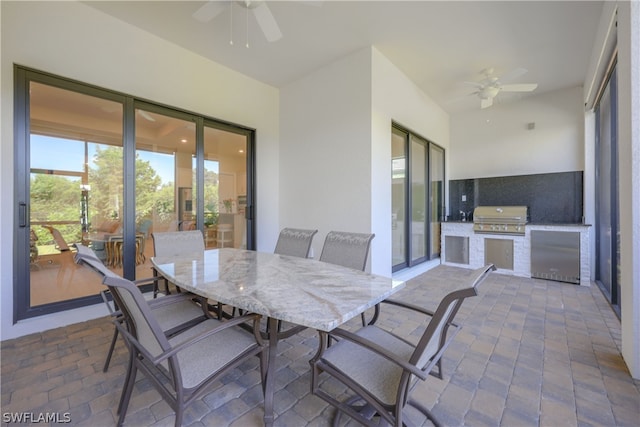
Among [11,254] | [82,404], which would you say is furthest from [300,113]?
[82,404]

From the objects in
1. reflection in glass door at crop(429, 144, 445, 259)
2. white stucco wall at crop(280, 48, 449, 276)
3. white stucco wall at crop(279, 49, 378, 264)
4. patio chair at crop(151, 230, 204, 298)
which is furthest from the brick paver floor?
reflection in glass door at crop(429, 144, 445, 259)

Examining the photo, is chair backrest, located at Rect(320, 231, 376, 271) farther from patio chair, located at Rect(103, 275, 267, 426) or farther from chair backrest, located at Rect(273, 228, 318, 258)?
patio chair, located at Rect(103, 275, 267, 426)

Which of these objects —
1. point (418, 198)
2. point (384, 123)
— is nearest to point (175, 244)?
point (384, 123)

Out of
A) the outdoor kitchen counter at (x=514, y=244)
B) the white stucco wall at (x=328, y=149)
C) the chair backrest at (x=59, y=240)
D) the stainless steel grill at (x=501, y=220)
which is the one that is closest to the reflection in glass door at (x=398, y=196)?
the white stucco wall at (x=328, y=149)

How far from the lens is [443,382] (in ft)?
5.77

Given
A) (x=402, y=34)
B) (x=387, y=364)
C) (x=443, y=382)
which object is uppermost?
(x=402, y=34)

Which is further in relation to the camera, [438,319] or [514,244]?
[514,244]

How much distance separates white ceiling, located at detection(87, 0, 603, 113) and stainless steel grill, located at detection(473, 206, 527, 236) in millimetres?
2212

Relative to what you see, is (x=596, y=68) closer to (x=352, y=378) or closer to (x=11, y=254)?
(x=352, y=378)

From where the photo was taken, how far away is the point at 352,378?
46.5 inches

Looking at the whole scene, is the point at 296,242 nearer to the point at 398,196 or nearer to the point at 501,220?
the point at 398,196

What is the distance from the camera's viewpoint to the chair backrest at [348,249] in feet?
7.16

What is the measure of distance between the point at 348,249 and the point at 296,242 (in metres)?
0.62

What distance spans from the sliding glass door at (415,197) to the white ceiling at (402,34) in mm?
1183
